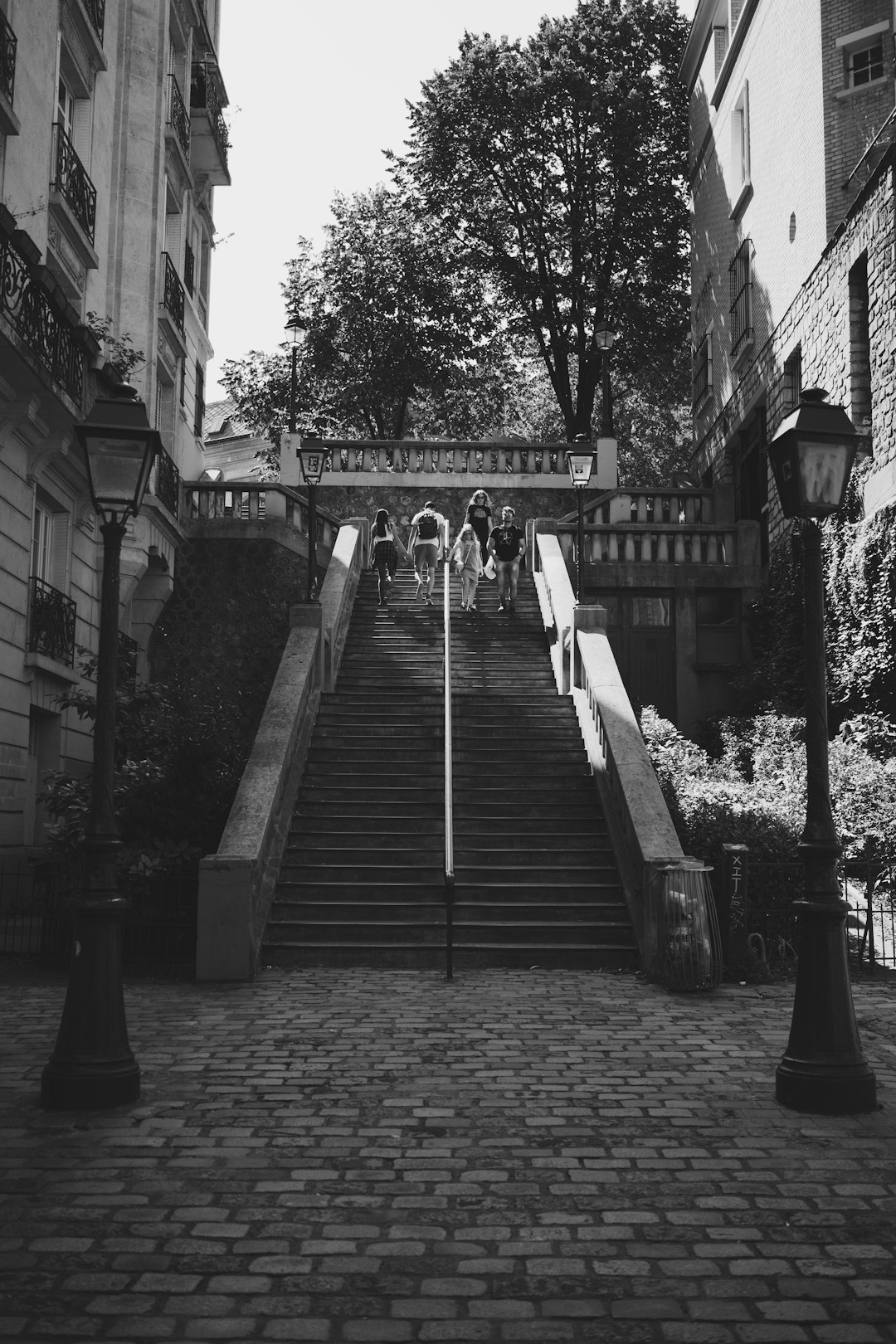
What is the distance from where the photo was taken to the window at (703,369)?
28516 millimetres

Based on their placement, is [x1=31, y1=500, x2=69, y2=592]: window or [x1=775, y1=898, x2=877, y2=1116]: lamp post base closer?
[x1=775, y1=898, x2=877, y2=1116]: lamp post base

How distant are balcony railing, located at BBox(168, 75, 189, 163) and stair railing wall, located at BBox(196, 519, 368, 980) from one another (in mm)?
10590

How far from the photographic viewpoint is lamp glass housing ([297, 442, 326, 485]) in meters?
18.2

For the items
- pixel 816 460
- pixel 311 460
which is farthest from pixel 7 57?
pixel 816 460

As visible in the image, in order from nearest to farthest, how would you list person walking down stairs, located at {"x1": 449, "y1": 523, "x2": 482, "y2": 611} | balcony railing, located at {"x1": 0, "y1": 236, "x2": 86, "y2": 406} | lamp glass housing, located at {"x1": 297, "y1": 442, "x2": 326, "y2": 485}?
balcony railing, located at {"x1": 0, "y1": 236, "x2": 86, "y2": 406} < lamp glass housing, located at {"x1": 297, "y1": 442, "x2": 326, "y2": 485} < person walking down stairs, located at {"x1": 449, "y1": 523, "x2": 482, "y2": 611}

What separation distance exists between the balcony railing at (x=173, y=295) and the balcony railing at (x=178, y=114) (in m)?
2.26

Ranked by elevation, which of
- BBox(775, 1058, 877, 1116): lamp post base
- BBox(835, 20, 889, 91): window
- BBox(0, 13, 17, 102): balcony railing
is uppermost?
BBox(835, 20, 889, 91): window

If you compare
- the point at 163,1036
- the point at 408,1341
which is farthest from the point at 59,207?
the point at 408,1341

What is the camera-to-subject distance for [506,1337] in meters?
3.98

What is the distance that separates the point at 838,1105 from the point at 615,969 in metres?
4.39

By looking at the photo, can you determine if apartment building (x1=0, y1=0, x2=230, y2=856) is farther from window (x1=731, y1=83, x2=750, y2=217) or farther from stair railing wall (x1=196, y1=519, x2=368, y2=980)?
window (x1=731, y1=83, x2=750, y2=217)

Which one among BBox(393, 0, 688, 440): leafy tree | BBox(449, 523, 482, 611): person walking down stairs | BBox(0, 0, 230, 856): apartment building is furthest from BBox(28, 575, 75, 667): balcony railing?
BBox(393, 0, 688, 440): leafy tree

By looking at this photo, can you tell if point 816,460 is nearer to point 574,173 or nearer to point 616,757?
point 616,757

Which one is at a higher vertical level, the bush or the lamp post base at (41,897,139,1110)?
the bush
